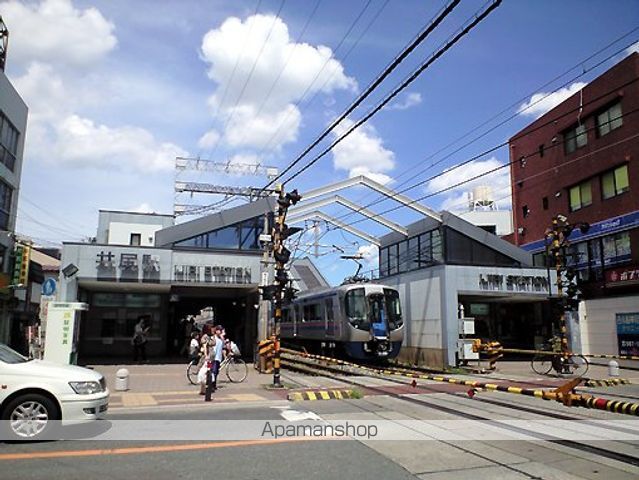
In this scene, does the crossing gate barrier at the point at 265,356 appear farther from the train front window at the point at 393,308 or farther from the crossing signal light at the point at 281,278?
the train front window at the point at 393,308

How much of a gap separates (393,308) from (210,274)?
775cm

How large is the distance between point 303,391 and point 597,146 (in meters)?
23.1

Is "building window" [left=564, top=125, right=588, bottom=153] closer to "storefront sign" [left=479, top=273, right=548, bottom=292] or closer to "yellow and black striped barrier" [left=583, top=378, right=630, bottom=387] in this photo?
"storefront sign" [left=479, top=273, right=548, bottom=292]

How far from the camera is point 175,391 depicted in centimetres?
1348

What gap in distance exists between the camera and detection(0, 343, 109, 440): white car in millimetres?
7410

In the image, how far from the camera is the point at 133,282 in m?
20.1

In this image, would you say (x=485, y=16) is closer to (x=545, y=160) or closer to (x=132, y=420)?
(x=132, y=420)

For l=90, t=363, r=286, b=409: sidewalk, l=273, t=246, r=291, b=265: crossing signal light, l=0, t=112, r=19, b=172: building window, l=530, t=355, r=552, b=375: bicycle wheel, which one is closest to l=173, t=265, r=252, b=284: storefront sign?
l=90, t=363, r=286, b=409: sidewalk

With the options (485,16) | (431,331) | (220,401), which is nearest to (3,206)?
(220,401)

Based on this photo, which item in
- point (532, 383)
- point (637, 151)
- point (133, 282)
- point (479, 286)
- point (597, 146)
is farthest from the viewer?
point (597, 146)

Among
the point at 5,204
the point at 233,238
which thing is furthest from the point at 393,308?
the point at 5,204

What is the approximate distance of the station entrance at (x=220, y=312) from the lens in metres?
26.1

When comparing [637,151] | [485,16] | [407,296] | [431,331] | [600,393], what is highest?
[637,151]

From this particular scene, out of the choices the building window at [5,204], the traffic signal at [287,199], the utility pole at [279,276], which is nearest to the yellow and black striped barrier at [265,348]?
the utility pole at [279,276]
